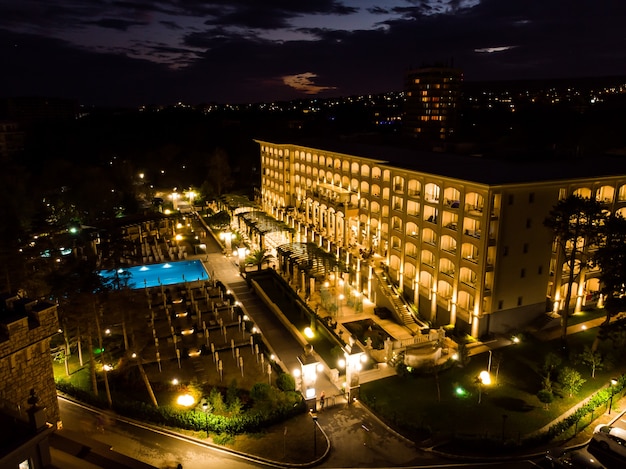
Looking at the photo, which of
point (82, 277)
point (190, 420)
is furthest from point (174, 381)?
point (82, 277)

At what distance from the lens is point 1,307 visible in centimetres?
2262

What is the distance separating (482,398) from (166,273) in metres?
37.3

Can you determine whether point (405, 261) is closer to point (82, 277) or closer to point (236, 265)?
point (236, 265)

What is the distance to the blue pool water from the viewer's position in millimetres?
51344

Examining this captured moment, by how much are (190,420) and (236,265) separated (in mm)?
30317

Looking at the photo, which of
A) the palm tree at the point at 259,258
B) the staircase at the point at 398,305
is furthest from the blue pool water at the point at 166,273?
the staircase at the point at 398,305

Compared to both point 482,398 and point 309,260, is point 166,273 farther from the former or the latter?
point 482,398

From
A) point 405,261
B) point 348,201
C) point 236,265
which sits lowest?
point 236,265

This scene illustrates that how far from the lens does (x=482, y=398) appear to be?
92.0 ft

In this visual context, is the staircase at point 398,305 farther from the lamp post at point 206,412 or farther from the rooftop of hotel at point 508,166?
the lamp post at point 206,412

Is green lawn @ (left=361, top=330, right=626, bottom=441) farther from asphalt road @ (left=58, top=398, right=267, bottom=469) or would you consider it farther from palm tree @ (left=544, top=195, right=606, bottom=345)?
asphalt road @ (left=58, top=398, right=267, bottom=469)

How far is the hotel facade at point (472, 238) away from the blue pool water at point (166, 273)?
1618 cm

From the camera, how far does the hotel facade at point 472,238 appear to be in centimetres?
3406

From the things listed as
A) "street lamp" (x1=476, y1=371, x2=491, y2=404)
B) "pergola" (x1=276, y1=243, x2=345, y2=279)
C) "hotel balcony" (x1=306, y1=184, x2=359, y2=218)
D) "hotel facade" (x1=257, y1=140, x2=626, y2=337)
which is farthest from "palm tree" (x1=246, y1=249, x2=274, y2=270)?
A: "street lamp" (x1=476, y1=371, x2=491, y2=404)
